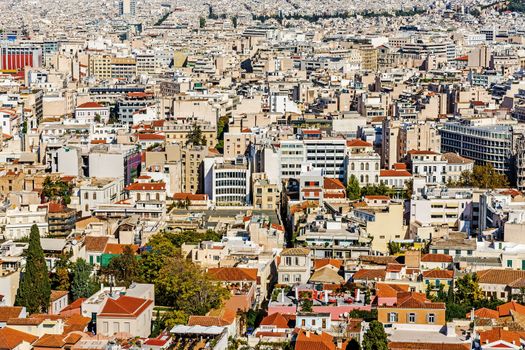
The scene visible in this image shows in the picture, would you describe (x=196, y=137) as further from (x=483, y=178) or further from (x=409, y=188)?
(x=483, y=178)

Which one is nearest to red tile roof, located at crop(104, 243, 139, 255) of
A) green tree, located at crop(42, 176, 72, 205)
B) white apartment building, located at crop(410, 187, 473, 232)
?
green tree, located at crop(42, 176, 72, 205)

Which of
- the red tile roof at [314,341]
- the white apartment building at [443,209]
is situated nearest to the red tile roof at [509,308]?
the red tile roof at [314,341]

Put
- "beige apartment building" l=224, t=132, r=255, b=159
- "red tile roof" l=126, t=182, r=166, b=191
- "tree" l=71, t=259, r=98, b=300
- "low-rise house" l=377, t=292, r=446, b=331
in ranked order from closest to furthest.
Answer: "low-rise house" l=377, t=292, r=446, b=331, "tree" l=71, t=259, r=98, b=300, "red tile roof" l=126, t=182, r=166, b=191, "beige apartment building" l=224, t=132, r=255, b=159

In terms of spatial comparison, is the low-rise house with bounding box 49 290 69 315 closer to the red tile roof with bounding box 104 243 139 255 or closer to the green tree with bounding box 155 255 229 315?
the green tree with bounding box 155 255 229 315

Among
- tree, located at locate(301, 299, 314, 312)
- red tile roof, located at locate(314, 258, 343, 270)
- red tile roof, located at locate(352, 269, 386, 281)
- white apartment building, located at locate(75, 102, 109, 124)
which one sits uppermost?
white apartment building, located at locate(75, 102, 109, 124)

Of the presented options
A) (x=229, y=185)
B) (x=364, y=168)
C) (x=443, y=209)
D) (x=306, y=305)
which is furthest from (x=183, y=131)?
(x=306, y=305)

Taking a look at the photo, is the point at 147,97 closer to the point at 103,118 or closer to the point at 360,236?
the point at 103,118

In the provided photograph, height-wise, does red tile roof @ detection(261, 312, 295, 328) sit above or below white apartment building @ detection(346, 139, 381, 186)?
below

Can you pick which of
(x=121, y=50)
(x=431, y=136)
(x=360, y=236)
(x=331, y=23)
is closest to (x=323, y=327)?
(x=360, y=236)
